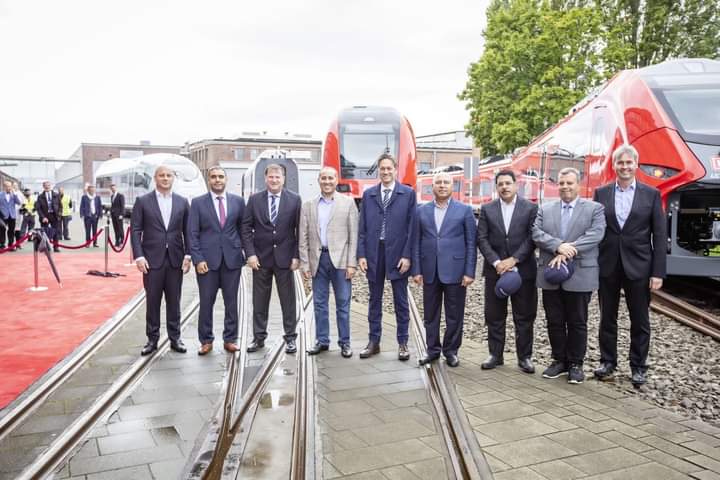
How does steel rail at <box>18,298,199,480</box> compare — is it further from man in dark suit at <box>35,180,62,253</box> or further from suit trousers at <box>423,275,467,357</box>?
man in dark suit at <box>35,180,62,253</box>

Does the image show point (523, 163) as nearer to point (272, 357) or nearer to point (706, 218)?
point (706, 218)

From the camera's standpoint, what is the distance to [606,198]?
5.45 metres

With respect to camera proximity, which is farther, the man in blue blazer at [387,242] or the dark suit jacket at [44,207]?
the dark suit jacket at [44,207]

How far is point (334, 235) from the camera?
6.24m

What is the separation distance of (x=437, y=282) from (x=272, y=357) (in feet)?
5.97

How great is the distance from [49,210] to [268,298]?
1418 cm

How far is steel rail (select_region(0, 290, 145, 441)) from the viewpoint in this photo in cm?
444

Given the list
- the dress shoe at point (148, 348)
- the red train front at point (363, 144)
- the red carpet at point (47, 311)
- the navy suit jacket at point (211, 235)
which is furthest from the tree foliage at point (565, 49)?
the dress shoe at point (148, 348)

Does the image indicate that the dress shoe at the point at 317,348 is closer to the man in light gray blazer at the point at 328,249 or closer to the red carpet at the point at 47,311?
the man in light gray blazer at the point at 328,249

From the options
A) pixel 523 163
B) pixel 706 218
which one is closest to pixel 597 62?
pixel 523 163

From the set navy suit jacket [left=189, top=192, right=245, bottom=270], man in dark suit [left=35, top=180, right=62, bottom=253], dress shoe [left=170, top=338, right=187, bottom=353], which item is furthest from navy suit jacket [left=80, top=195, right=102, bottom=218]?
navy suit jacket [left=189, top=192, right=245, bottom=270]

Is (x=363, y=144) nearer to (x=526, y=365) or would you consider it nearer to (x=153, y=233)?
(x=153, y=233)

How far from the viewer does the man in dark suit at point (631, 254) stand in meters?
5.24

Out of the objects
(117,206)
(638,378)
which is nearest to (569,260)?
(638,378)
